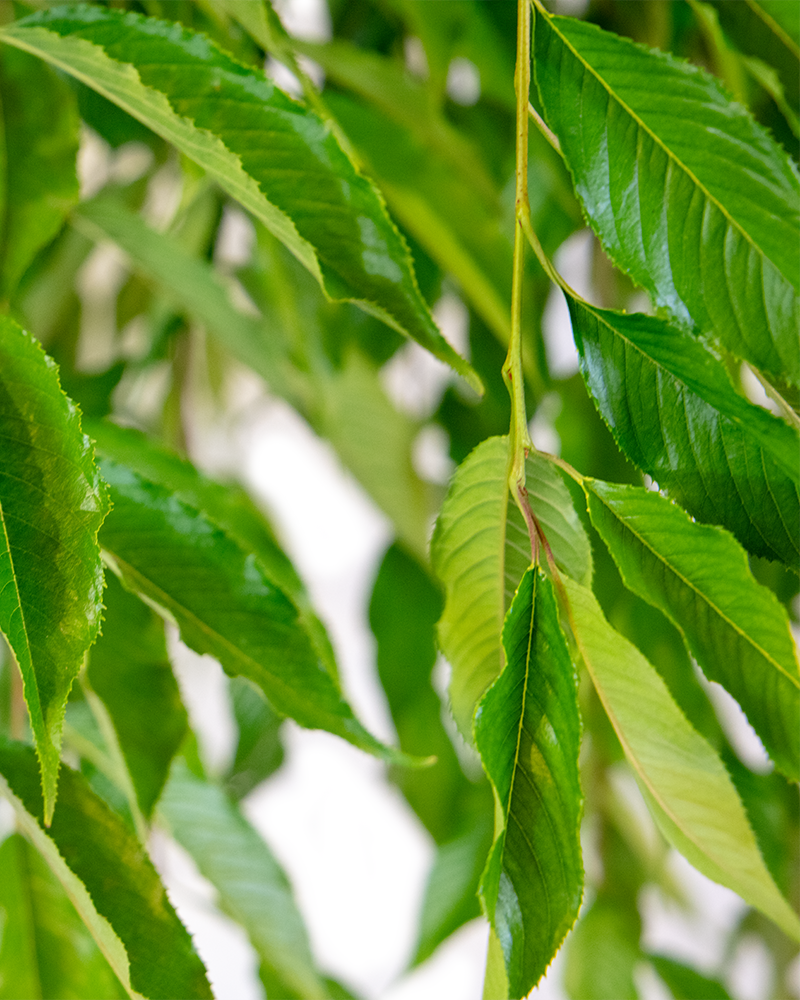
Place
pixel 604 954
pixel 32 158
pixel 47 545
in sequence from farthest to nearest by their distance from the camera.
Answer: pixel 604 954
pixel 32 158
pixel 47 545

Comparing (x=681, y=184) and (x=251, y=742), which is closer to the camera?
(x=681, y=184)

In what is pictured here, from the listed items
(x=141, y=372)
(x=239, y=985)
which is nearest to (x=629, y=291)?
(x=141, y=372)

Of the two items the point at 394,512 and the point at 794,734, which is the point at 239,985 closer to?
the point at 394,512

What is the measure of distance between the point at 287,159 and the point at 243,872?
0.26 metres

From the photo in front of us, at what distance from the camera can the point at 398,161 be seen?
0.34 meters

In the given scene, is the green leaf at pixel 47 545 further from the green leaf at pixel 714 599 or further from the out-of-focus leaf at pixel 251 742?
the out-of-focus leaf at pixel 251 742

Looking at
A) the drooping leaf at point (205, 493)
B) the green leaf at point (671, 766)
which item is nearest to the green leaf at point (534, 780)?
the green leaf at point (671, 766)

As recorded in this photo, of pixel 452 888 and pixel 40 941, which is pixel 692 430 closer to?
pixel 40 941

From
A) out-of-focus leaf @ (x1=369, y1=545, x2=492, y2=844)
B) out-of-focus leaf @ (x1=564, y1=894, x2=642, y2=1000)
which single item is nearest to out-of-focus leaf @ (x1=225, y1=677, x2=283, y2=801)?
out-of-focus leaf @ (x1=369, y1=545, x2=492, y2=844)

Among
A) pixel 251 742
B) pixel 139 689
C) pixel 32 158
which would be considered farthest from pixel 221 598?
pixel 251 742

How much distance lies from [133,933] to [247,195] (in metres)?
0.13

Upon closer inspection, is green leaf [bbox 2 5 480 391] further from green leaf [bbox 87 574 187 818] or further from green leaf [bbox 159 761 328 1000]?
green leaf [bbox 159 761 328 1000]

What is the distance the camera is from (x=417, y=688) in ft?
1.49

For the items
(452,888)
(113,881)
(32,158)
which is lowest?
(452,888)
